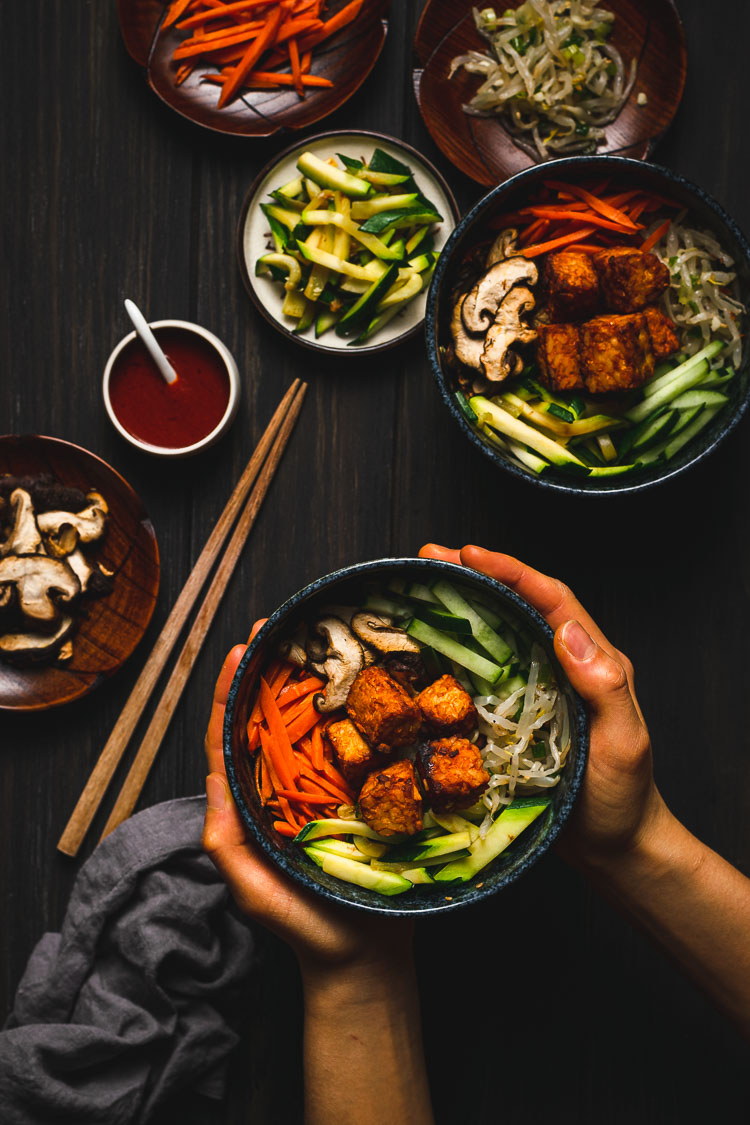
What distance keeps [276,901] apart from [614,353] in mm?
1592

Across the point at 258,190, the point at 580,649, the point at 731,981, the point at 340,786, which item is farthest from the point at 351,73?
the point at 731,981

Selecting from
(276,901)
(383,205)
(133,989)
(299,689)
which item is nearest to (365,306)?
(383,205)

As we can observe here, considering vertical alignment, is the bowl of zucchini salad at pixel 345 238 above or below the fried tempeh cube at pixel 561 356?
above

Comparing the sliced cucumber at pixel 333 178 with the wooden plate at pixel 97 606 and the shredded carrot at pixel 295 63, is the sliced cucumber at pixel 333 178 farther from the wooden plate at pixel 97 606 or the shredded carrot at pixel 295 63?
the wooden plate at pixel 97 606

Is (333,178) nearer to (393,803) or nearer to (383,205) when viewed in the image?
(383,205)

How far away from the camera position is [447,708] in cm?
197

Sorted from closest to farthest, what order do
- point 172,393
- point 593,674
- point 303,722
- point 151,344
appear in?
point 593,674 → point 303,722 → point 151,344 → point 172,393

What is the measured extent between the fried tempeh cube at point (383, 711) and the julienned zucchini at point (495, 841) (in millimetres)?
278

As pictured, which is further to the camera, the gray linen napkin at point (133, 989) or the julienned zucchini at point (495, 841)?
the gray linen napkin at point (133, 989)

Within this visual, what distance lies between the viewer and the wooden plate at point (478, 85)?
8.41 ft

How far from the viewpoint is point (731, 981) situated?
2.27 meters

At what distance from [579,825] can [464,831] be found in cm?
35

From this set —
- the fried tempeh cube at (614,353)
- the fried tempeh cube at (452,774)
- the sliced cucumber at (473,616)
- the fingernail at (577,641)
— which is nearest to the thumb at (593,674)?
the fingernail at (577,641)

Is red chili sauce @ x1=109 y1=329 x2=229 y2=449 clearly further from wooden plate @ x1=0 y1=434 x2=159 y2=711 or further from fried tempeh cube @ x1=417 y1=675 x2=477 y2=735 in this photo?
fried tempeh cube @ x1=417 y1=675 x2=477 y2=735
